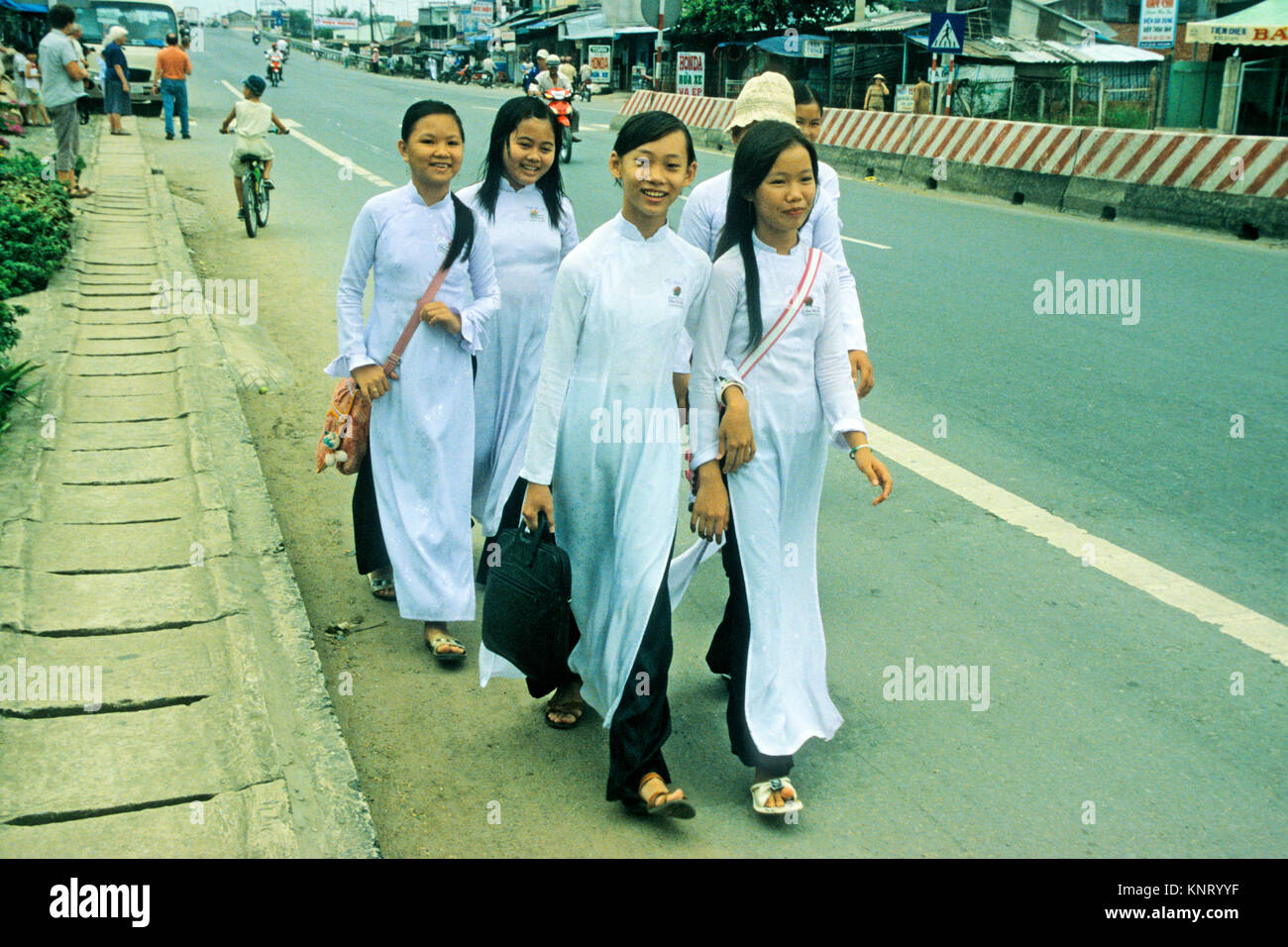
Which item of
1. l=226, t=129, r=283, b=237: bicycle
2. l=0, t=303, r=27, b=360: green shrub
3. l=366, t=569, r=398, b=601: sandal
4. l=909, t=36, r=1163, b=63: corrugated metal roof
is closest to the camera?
l=366, t=569, r=398, b=601: sandal

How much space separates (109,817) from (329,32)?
125618mm

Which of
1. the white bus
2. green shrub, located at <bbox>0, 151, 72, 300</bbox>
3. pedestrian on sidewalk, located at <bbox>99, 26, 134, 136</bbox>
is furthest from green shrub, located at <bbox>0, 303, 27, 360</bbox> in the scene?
the white bus

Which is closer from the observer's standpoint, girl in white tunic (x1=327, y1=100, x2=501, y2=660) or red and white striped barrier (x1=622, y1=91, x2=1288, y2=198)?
girl in white tunic (x1=327, y1=100, x2=501, y2=660)

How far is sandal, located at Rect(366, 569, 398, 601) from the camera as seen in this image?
4512 millimetres

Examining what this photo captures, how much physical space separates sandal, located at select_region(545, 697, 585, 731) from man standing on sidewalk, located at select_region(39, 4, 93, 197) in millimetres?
10563

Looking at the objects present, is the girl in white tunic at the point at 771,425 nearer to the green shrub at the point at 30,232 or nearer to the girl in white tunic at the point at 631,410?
the girl in white tunic at the point at 631,410

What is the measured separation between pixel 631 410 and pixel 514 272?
4.47ft

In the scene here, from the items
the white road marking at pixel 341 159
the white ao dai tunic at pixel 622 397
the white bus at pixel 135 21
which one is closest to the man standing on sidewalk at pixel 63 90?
the white road marking at pixel 341 159

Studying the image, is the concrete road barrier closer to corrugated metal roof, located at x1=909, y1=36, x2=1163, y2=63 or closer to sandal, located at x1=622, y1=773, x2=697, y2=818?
sandal, located at x1=622, y1=773, x2=697, y2=818

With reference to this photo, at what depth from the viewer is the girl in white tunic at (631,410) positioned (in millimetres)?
3076

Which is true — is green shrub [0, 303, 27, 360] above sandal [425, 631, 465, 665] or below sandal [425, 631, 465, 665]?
above

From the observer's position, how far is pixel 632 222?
10.3 feet

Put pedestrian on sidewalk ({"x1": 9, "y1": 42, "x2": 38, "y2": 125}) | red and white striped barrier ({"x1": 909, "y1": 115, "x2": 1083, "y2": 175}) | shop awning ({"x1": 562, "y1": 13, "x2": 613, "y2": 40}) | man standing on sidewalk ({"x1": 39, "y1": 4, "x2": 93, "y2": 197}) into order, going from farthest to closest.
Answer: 1. shop awning ({"x1": 562, "y1": 13, "x2": 613, "y2": 40})
2. pedestrian on sidewalk ({"x1": 9, "y1": 42, "x2": 38, "y2": 125})
3. red and white striped barrier ({"x1": 909, "y1": 115, "x2": 1083, "y2": 175})
4. man standing on sidewalk ({"x1": 39, "y1": 4, "x2": 93, "y2": 197})

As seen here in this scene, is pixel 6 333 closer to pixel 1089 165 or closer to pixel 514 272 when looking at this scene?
pixel 514 272
